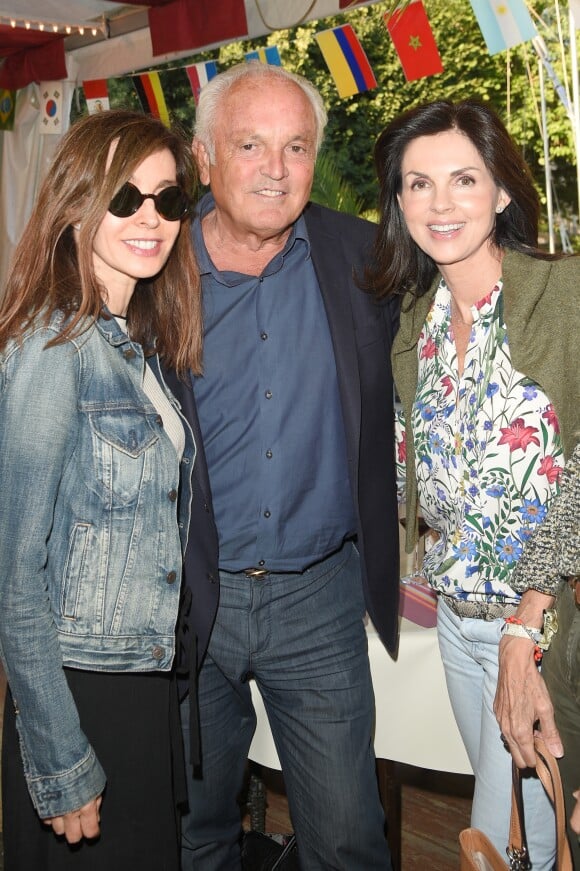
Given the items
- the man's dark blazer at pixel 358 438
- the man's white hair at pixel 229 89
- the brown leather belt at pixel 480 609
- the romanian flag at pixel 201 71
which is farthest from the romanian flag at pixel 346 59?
the brown leather belt at pixel 480 609

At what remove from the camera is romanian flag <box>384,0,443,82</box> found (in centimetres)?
416

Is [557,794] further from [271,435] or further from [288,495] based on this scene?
[271,435]

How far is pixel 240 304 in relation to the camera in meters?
2.27

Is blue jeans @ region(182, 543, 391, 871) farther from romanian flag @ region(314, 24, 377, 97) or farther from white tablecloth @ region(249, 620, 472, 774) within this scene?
romanian flag @ region(314, 24, 377, 97)

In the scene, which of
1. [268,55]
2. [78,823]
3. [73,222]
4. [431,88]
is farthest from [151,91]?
[431,88]

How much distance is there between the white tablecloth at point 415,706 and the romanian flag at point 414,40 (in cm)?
283

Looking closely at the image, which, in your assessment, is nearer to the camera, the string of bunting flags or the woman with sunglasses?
the woman with sunglasses

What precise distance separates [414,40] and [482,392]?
2.88 metres

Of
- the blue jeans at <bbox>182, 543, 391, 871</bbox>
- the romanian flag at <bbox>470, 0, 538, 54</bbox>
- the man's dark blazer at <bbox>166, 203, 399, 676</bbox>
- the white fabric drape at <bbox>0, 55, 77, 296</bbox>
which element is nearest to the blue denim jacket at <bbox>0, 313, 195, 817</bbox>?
the man's dark blazer at <bbox>166, 203, 399, 676</bbox>

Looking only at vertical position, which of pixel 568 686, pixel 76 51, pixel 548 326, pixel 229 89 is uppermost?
pixel 76 51

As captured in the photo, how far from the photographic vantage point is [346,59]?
4.89 meters

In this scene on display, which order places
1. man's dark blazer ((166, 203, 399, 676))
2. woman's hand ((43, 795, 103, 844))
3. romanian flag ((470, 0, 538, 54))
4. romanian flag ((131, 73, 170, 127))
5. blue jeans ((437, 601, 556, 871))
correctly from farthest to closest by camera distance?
romanian flag ((131, 73, 170, 127)), romanian flag ((470, 0, 538, 54)), man's dark blazer ((166, 203, 399, 676)), blue jeans ((437, 601, 556, 871)), woman's hand ((43, 795, 103, 844))

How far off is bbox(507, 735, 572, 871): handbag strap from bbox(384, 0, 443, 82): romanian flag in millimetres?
3292

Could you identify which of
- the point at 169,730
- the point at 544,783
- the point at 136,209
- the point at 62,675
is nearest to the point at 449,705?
the point at 544,783
